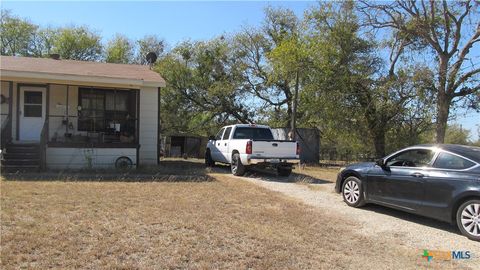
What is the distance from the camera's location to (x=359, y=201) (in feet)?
32.2

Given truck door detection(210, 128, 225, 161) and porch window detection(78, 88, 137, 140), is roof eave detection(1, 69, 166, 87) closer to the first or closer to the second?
porch window detection(78, 88, 137, 140)

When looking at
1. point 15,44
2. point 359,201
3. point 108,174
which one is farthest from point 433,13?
point 15,44

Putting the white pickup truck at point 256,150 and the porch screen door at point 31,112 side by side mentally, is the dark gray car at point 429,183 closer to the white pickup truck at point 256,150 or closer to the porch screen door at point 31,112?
the white pickup truck at point 256,150

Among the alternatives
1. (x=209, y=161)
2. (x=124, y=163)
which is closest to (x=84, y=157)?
(x=124, y=163)

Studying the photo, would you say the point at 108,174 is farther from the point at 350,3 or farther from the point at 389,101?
the point at 350,3

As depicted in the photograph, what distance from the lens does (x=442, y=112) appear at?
72.1 feet

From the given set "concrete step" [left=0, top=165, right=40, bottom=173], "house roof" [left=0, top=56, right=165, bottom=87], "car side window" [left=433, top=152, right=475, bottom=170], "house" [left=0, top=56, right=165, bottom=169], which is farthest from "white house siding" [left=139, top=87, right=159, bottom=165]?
"car side window" [left=433, top=152, right=475, bottom=170]

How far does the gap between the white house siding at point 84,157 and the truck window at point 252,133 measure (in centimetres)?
385

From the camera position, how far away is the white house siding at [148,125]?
59.4ft

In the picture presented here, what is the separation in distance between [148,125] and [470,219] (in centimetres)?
1338

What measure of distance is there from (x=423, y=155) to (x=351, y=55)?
16.6m

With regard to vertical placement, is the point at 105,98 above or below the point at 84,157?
above

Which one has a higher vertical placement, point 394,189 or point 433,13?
point 433,13

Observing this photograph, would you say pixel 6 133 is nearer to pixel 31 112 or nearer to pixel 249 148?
pixel 31 112
